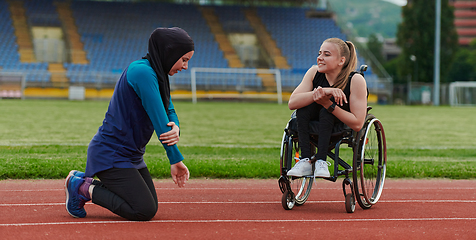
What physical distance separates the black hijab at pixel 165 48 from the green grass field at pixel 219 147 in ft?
9.10

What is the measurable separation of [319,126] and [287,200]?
665mm

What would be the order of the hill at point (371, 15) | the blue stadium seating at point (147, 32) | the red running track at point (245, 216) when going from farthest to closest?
the hill at point (371, 15)
the blue stadium seating at point (147, 32)
the red running track at point (245, 216)

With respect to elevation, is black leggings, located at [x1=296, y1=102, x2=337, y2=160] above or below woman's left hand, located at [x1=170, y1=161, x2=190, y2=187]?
above

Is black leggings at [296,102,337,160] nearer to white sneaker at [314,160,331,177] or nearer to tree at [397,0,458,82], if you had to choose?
white sneaker at [314,160,331,177]

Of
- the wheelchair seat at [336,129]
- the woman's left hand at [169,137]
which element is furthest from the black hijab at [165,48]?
the wheelchair seat at [336,129]

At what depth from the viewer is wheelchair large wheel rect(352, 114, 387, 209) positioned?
4.20 meters

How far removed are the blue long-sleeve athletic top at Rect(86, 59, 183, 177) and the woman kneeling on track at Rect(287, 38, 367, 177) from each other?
41.7 inches

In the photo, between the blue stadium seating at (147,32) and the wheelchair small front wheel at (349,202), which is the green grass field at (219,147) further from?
the blue stadium seating at (147,32)

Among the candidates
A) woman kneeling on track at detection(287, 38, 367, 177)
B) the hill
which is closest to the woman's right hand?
woman kneeling on track at detection(287, 38, 367, 177)

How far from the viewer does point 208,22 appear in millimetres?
36875

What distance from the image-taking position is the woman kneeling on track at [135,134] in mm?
3672

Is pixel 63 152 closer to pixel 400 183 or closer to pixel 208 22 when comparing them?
pixel 400 183

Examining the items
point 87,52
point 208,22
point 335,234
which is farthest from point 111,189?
point 208,22

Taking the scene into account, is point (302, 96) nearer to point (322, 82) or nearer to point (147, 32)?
point (322, 82)
